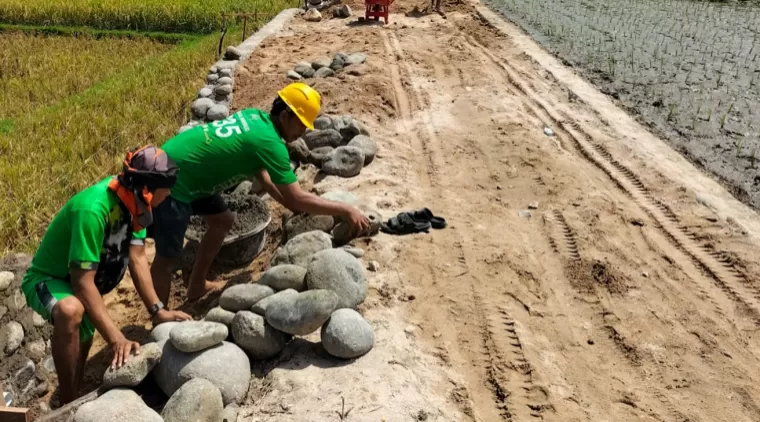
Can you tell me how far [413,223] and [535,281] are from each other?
1.04 m

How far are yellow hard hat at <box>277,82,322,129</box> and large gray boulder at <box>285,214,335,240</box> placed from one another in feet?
3.39

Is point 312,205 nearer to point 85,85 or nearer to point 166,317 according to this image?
point 166,317

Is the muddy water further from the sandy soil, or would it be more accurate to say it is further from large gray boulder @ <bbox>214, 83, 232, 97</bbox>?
large gray boulder @ <bbox>214, 83, 232, 97</bbox>

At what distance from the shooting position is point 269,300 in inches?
133

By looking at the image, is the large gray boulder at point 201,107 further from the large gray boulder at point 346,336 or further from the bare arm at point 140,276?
the large gray boulder at point 346,336

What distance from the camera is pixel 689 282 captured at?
423cm

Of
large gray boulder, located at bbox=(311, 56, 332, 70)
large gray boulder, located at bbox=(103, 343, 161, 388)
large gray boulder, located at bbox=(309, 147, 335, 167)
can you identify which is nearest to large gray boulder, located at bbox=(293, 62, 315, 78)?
large gray boulder, located at bbox=(311, 56, 332, 70)

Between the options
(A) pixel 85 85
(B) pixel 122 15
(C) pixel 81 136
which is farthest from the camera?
(B) pixel 122 15

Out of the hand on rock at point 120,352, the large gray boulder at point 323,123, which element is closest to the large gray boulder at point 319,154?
the large gray boulder at point 323,123

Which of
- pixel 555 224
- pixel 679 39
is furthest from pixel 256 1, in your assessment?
pixel 555 224

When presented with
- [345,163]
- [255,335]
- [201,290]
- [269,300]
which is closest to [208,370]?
[255,335]

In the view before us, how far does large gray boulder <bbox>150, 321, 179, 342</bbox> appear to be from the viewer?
10.4ft

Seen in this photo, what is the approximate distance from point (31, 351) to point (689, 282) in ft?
14.7

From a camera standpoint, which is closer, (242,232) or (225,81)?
(242,232)
